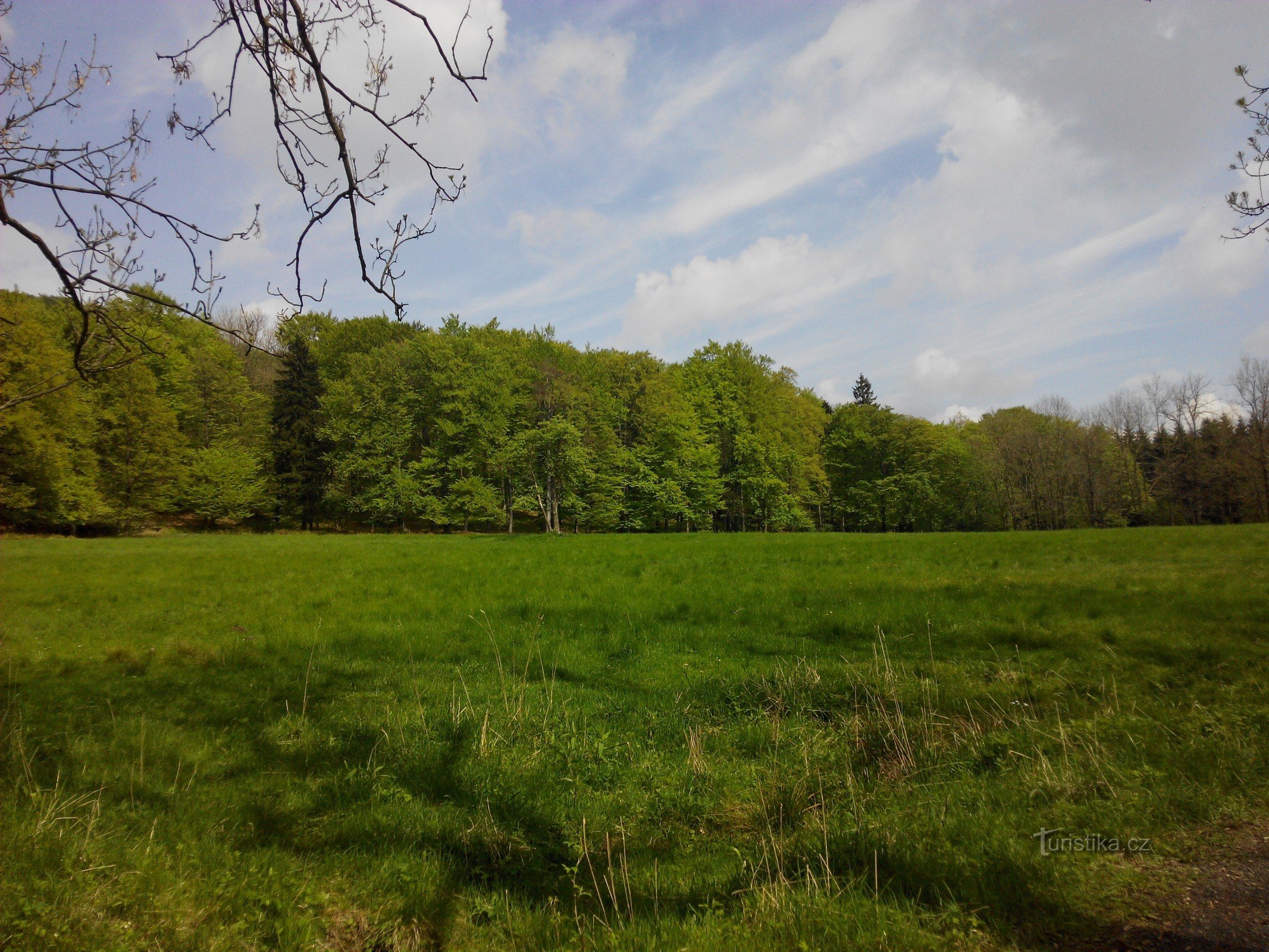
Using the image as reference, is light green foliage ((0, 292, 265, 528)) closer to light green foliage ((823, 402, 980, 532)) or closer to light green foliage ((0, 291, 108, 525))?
light green foliage ((0, 291, 108, 525))

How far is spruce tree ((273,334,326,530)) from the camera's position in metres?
48.3

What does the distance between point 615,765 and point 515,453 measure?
39.8m

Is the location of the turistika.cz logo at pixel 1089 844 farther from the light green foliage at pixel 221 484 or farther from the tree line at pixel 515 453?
the light green foliage at pixel 221 484

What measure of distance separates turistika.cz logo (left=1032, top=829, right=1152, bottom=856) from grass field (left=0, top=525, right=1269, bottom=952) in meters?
0.06

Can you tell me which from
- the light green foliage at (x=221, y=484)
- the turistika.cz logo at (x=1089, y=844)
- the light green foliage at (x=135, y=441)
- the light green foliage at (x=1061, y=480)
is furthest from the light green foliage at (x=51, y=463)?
the light green foliage at (x=1061, y=480)

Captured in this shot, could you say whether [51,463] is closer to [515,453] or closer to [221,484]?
[221,484]

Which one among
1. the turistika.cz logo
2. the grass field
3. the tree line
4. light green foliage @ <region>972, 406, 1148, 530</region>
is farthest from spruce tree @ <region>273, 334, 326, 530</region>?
light green foliage @ <region>972, 406, 1148, 530</region>

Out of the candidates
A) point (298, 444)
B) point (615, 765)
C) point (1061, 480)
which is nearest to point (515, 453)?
point (298, 444)

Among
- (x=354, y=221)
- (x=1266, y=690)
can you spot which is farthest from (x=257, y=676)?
(x=1266, y=690)

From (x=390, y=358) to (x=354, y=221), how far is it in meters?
47.7

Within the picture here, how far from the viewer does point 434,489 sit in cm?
4941

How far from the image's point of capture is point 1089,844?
3.93 metres

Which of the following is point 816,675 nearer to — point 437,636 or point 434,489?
point 437,636

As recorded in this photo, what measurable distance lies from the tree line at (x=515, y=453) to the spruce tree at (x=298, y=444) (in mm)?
171
